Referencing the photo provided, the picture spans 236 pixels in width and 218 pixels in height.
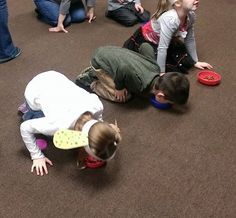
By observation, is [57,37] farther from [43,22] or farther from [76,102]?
[76,102]

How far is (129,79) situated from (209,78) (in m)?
0.53

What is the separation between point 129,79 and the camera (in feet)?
5.35

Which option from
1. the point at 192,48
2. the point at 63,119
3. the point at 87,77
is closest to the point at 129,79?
the point at 87,77

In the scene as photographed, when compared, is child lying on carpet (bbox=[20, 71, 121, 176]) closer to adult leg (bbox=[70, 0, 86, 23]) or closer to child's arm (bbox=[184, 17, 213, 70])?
child's arm (bbox=[184, 17, 213, 70])

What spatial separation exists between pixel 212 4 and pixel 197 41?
720 mm

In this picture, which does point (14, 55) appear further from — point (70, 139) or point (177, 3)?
point (70, 139)

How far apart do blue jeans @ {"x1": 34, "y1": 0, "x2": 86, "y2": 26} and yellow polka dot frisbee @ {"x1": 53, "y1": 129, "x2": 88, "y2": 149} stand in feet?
4.86

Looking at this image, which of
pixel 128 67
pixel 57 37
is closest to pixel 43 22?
pixel 57 37

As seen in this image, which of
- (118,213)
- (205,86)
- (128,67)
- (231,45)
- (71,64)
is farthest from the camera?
(231,45)

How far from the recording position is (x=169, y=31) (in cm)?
183

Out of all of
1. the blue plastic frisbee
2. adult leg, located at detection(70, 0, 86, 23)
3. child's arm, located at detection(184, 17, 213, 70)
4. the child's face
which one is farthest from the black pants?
the blue plastic frisbee

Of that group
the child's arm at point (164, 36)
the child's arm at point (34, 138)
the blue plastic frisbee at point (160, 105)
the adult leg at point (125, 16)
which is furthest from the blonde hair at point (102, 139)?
the adult leg at point (125, 16)

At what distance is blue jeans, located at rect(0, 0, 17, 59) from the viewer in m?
1.94

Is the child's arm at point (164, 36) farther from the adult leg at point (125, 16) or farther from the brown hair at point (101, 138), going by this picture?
the brown hair at point (101, 138)
